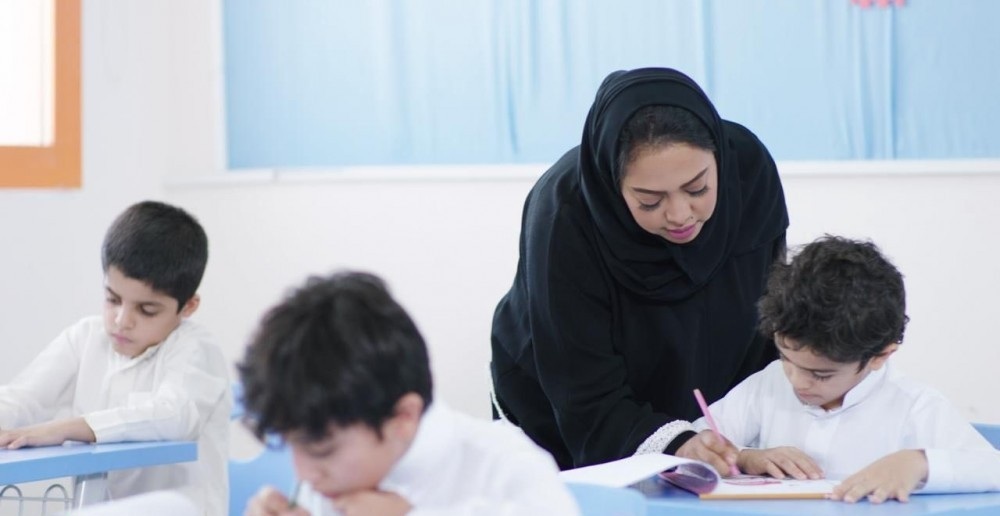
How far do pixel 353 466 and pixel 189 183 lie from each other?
304 cm

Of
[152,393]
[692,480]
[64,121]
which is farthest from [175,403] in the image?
[64,121]

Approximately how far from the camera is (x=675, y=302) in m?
2.18

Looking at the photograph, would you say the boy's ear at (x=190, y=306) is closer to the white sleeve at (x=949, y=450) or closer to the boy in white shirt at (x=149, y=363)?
the boy in white shirt at (x=149, y=363)

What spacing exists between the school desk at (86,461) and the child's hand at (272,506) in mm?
988

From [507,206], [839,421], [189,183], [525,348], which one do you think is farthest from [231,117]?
[839,421]

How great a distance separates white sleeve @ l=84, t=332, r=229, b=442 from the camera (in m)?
2.46

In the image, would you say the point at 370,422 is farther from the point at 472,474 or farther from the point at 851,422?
the point at 851,422

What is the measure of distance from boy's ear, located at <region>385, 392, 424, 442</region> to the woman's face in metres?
0.83

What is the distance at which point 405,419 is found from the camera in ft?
3.92

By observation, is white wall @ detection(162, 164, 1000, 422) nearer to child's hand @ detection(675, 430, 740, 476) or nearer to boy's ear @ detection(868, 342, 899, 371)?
boy's ear @ detection(868, 342, 899, 371)

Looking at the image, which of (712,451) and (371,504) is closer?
(371,504)

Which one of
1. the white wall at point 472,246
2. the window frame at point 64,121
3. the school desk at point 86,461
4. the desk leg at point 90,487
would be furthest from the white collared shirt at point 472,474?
the window frame at point 64,121

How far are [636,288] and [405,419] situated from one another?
101 centimetres

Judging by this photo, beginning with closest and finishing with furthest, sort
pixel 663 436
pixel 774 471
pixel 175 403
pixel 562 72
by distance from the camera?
pixel 774 471 → pixel 663 436 → pixel 175 403 → pixel 562 72
